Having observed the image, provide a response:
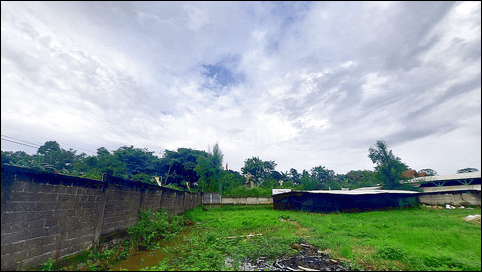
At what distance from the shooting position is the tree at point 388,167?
1098cm

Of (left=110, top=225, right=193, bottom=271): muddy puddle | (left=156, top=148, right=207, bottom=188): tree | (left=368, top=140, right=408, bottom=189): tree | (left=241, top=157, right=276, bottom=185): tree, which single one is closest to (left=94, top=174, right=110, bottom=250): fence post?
(left=110, top=225, right=193, bottom=271): muddy puddle

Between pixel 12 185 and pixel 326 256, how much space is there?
7529mm

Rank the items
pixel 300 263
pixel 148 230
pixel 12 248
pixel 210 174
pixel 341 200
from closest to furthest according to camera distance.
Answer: pixel 12 248
pixel 300 263
pixel 148 230
pixel 341 200
pixel 210 174

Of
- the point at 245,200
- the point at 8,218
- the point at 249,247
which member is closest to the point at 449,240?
the point at 249,247

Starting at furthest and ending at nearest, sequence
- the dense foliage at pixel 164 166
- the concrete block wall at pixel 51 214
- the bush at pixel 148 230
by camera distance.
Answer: the dense foliage at pixel 164 166 < the bush at pixel 148 230 < the concrete block wall at pixel 51 214

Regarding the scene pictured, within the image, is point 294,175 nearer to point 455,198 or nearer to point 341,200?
point 341,200

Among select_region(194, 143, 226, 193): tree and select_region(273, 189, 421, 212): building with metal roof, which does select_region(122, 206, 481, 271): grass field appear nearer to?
select_region(273, 189, 421, 212): building with metal roof

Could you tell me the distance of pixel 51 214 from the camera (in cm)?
397

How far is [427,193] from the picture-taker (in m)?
4.66

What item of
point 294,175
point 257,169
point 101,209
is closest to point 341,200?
point 101,209

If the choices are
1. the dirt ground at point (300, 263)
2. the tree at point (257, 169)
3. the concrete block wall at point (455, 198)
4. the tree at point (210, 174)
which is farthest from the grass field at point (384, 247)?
the tree at point (257, 169)

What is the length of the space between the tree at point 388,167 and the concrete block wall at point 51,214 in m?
12.5

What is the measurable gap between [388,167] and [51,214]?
16868 mm

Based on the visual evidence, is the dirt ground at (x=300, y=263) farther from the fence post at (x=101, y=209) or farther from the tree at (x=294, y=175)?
the tree at (x=294, y=175)
